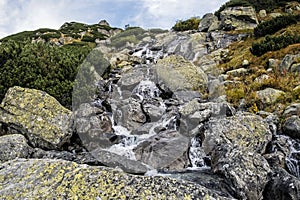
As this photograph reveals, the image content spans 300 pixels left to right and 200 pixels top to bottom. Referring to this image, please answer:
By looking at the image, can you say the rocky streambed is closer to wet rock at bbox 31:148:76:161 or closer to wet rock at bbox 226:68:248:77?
wet rock at bbox 31:148:76:161

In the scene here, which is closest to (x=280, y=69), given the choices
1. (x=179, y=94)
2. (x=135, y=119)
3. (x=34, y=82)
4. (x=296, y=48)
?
(x=296, y=48)

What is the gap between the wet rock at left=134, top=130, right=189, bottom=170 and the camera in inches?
354

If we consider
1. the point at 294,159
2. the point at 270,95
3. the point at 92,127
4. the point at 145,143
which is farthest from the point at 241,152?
the point at 270,95

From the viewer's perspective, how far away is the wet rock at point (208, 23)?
29.0m

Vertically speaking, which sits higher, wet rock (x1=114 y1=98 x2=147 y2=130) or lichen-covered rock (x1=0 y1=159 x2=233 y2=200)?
wet rock (x1=114 y1=98 x2=147 y2=130)

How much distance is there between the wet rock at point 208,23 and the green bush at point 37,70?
1899cm

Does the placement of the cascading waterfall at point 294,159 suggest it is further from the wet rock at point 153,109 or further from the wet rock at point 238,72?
the wet rock at point 238,72

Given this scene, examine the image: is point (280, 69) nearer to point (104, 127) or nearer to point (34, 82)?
point (104, 127)

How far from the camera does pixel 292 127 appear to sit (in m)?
9.77

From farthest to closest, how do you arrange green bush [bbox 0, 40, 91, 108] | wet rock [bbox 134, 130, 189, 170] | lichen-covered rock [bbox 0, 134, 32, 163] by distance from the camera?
1. green bush [bbox 0, 40, 91, 108]
2. wet rock [bbox 134, 130, 189, 170]
3. lichen-covered rock [bbox 0, 134, 32, 163]

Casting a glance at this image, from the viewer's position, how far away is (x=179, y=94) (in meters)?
15.0

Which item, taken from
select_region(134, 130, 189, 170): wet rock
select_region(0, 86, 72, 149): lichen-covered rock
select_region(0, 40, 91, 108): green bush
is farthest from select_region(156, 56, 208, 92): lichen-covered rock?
select_region(0, 86, 72, 149): lichen-covered rock

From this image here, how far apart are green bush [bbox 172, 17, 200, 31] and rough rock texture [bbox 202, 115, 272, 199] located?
24381 millimetres

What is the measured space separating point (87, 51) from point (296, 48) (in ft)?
40.7
